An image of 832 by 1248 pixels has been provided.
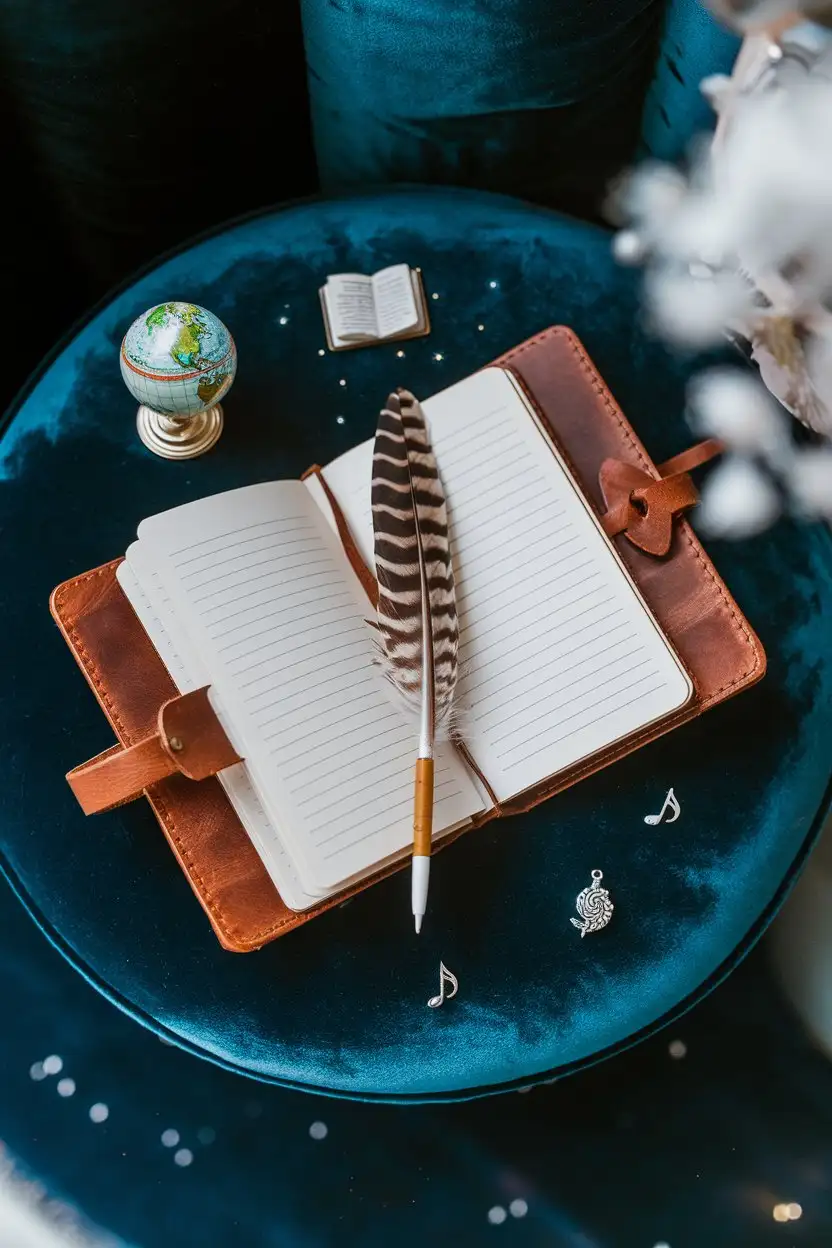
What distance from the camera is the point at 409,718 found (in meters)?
0.96

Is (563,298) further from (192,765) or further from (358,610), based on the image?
(192,765)

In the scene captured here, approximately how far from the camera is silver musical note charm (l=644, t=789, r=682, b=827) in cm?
103

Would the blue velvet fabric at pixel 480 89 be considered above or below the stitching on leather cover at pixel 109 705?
above

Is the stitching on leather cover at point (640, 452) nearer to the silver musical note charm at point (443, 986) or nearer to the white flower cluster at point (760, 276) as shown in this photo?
the white flower cluster at point (760, 276)

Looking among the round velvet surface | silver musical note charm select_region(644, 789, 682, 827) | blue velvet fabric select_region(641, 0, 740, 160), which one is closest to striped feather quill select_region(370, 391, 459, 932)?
the round velvet surface

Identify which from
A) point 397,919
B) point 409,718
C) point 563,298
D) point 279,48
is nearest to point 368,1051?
point 397,919

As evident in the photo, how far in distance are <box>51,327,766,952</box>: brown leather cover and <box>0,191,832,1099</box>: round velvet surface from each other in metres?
0.07

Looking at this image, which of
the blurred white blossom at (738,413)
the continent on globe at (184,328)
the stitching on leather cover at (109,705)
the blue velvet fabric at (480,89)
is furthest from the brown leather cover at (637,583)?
the blue velvet fabric at (480,89)

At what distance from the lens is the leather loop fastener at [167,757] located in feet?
2.92

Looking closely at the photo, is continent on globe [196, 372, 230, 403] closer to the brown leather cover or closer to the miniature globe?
the miniature globe

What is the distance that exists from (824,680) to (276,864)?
0.59 metres

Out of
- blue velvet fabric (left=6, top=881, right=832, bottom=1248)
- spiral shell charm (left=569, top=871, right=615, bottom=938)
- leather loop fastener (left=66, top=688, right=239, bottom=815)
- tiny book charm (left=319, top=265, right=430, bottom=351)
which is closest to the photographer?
leather loop fastener (left=66, top=688, right=239, bottom=815)

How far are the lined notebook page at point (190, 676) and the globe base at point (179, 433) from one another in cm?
17

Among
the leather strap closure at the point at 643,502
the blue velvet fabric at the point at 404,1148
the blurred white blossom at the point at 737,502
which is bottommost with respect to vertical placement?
the blue velvet fabric at the point at 404,1148
